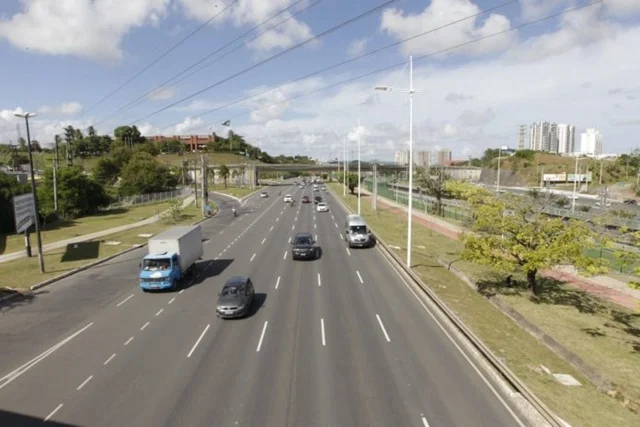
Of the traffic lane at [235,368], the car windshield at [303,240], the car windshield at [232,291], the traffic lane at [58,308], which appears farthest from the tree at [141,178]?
the car windshield at [232,291]

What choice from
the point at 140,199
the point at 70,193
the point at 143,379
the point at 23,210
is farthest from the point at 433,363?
the point at 140,199

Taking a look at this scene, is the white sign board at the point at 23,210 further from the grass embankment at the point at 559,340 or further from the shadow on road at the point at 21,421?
the grass embankment at the point at 559,340

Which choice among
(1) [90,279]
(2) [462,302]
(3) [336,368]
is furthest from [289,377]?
(1) [90,279]

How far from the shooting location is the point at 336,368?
15312 millimetres

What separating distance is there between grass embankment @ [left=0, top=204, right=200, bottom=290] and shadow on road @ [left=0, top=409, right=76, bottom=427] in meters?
16.8

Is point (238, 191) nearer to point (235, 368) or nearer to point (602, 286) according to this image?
point (602, 286)

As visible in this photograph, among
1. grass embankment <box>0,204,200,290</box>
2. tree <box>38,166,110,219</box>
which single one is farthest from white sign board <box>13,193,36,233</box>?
tree <box>38,166,110,219</box>

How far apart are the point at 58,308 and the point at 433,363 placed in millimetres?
19961

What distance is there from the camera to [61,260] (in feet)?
115

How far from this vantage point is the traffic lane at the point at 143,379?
40.9 feet

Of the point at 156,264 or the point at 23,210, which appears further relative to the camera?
the point at 23,210

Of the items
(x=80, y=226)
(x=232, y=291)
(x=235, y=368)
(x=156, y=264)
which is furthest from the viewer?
(x=80, y=226)

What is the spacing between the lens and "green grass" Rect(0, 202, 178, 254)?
44.8 metres

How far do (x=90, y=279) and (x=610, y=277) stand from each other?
37.7 m
